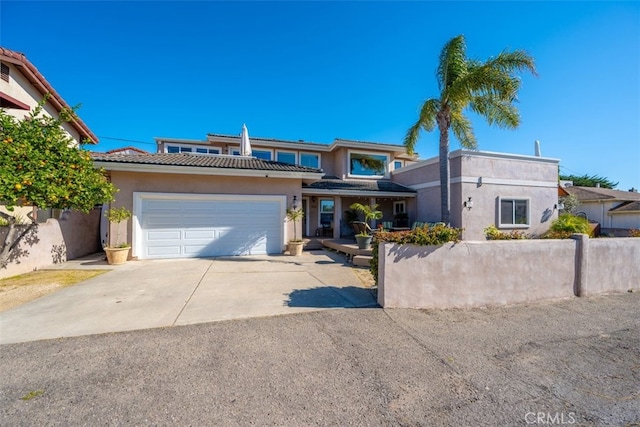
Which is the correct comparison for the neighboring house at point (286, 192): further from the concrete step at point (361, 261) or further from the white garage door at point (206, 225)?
the concrete step at point (361, 261)

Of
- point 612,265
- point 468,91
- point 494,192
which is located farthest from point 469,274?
point 494,192

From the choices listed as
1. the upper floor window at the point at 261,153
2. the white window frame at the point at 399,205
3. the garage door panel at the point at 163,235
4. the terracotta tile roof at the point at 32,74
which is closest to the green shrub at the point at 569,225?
the white window frame at the point at 399,205

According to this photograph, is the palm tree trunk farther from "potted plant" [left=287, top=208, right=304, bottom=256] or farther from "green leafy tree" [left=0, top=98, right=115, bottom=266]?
"green leafy tree" [left=0, top=98, right=115, bottom=266]

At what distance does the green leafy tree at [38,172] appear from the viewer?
623 cm

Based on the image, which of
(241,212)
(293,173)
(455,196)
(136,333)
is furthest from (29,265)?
(455,196)

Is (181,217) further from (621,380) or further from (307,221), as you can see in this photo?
(621,380)

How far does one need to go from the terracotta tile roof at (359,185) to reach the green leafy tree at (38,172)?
864 centimetres

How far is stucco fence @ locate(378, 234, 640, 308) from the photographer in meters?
5.24

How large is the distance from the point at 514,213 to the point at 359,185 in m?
8.15

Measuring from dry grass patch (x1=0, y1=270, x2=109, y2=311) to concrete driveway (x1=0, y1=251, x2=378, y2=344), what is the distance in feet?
1.14

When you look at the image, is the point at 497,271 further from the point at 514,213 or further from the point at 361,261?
the point at 514,213

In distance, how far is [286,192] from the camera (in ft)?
37.9

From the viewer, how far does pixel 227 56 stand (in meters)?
13.5

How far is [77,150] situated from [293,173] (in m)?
7.10
